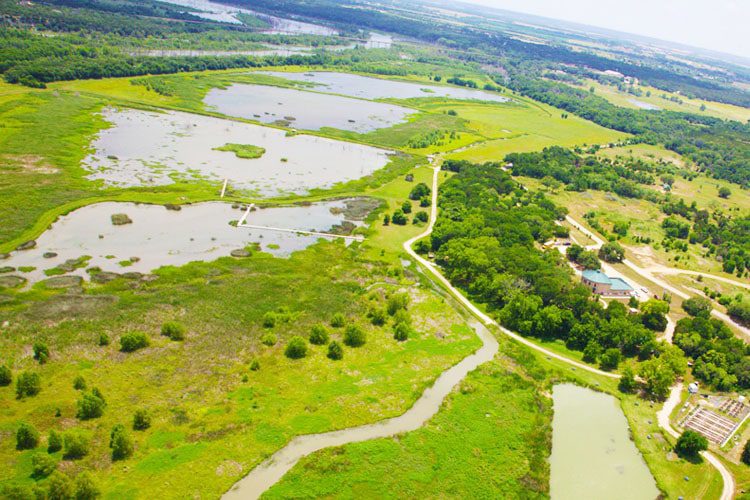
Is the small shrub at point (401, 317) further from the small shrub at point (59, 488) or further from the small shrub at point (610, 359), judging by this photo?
the small shrub at point (59, 488)

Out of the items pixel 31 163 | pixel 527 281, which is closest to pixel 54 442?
pixel 527 281

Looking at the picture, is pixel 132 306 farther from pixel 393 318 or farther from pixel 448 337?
pixel 448 337

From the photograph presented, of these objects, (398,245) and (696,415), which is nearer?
Answer: (696,415)

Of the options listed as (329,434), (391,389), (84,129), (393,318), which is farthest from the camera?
(84,129)

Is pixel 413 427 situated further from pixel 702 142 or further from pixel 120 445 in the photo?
pixel 702 142

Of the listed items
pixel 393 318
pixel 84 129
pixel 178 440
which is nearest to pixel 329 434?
pixel 178 440

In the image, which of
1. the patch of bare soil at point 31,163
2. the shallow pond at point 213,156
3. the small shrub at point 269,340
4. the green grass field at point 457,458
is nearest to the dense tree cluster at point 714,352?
the green grass field at point 457,458

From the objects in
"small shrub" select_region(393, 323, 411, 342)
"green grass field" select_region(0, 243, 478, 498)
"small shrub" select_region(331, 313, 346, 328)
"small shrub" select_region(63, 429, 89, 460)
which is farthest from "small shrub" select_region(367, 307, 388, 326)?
"small shrub" select_region(63, 429, 89, 460)
